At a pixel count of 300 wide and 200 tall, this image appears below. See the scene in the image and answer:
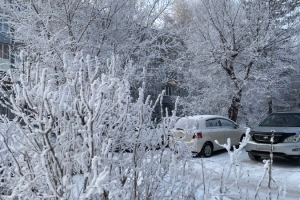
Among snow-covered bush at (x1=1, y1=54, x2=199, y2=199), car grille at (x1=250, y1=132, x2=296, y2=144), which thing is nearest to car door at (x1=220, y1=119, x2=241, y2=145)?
car grille at (x1=250, y1=132, x2=296, y2=144)

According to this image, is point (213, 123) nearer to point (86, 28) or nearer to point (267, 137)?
point (267, 137)

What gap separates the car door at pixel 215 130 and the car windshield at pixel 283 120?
1.64 metres

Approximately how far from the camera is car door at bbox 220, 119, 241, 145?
11445mm

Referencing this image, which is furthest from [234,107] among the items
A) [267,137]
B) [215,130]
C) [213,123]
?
[267,137]

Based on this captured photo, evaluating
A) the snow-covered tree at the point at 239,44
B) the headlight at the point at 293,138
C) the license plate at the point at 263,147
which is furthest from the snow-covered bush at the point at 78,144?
the snow-covered tree at the point at 239,44

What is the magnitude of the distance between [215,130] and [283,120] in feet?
7.62

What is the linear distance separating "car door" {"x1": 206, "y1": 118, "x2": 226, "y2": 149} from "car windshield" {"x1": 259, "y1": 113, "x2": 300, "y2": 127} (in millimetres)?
1644

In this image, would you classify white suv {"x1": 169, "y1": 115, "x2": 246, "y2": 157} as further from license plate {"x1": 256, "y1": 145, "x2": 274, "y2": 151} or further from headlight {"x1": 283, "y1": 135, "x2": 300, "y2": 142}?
headlight {"x1": 283, "y1": 135, "x2": 300, "y2": 142}

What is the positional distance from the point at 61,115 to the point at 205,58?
13.1 meters

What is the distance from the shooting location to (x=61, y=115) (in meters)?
2.07

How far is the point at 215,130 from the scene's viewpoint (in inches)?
426

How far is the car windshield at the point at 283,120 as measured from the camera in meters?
9.09

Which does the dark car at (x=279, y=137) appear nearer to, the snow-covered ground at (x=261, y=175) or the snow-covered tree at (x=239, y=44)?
the snow-covered ground at (x=261, y=175)

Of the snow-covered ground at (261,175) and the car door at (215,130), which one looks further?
the car door at (215,130)
